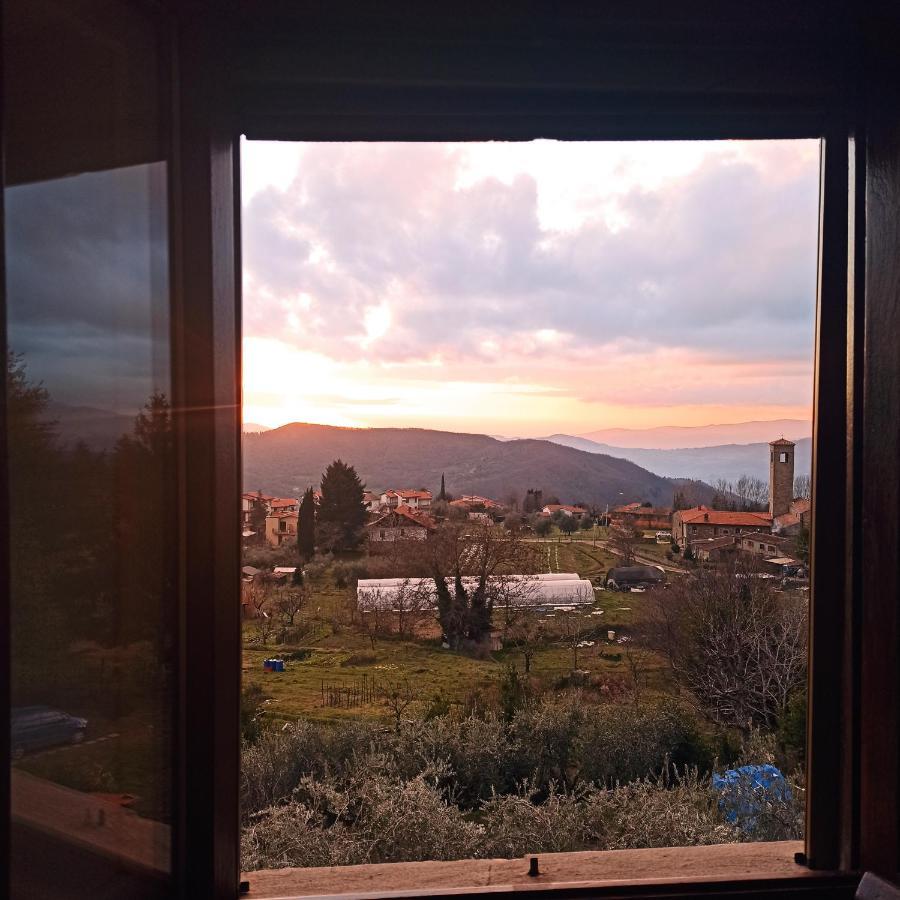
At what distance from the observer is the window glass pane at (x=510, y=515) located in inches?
53.6

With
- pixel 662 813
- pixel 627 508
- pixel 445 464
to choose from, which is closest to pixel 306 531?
pixel 445 464

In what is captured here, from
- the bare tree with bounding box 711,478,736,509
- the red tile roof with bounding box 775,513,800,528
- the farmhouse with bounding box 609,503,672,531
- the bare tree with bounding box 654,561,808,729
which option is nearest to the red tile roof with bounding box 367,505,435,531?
the farmhouse with bounding box 609,503,672,531

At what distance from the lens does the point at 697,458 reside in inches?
58.8

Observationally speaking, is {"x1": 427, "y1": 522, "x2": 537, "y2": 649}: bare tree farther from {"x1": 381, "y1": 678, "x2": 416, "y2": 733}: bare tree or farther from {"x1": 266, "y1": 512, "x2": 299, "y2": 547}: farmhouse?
{"x1": 266, "y1": 512, "x2": 299, "y2": 547}: farmhouse

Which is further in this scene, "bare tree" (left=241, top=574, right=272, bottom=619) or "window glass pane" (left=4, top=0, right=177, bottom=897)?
"bare tree" (left=241, top=574, right=272, bottom=619)

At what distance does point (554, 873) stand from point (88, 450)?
42.8 inches

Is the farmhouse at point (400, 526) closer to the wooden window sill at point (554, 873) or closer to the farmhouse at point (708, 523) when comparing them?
the farmhouse at point (708, 523)

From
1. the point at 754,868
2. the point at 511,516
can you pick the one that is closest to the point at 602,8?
the point at 511,516

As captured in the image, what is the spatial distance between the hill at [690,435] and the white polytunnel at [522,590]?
313mm

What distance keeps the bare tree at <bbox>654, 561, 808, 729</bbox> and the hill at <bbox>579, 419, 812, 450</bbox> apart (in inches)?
10.3

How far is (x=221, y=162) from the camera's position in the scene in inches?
47.3

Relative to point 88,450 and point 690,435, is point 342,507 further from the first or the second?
point 690,435

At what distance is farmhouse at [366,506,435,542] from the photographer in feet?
4.57

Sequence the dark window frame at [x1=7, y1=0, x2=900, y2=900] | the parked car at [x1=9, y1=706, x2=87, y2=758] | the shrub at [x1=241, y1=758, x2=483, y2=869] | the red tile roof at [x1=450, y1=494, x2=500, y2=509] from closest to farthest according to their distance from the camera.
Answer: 1. the parked car at [x1=9, y1=706, x2=87, y2=758]
2. the dark window frame at [x1=7, y1=0, x2=900, y2=900]
3. the shrub at [x1=241, y1=758, x2=483, y2=869]
4. the red tile roof at [x1=450, y1=494, x2=500, y2=509]
